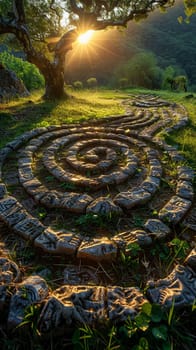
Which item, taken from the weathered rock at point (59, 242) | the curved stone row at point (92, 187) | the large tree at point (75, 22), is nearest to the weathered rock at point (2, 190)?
the curved stone row at point (92, 187)

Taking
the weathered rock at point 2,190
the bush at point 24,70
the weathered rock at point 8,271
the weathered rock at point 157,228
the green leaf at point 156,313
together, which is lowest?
A: the green leaf at point 156,313

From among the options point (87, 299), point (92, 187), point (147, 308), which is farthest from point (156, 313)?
point (92, 187)

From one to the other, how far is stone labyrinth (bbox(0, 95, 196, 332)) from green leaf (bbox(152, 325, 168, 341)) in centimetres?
16

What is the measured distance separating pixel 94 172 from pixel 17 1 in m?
7.75

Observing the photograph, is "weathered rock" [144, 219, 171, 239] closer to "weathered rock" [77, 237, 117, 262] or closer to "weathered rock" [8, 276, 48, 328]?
"weathered rock" [77, 237, 117, 262]

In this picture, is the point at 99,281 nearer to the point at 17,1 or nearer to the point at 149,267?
the point at 149,267

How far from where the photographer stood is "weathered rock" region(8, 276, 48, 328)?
5.17 ft

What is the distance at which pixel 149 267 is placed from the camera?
2072 mm

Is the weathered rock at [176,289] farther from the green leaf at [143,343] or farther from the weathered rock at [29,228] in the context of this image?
the weathered rock at [29,228]

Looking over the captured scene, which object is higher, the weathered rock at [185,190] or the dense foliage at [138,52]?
the dense foliage at [138,52]

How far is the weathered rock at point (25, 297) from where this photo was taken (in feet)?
5.17

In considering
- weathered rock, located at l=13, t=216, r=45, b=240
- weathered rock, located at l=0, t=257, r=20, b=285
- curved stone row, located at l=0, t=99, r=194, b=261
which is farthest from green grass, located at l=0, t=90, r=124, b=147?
weathered rock, located at l=0, t=257, r=20, b=285

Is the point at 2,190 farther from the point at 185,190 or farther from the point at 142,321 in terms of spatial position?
the point at 185,190

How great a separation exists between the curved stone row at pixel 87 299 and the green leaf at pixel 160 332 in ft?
0.49
